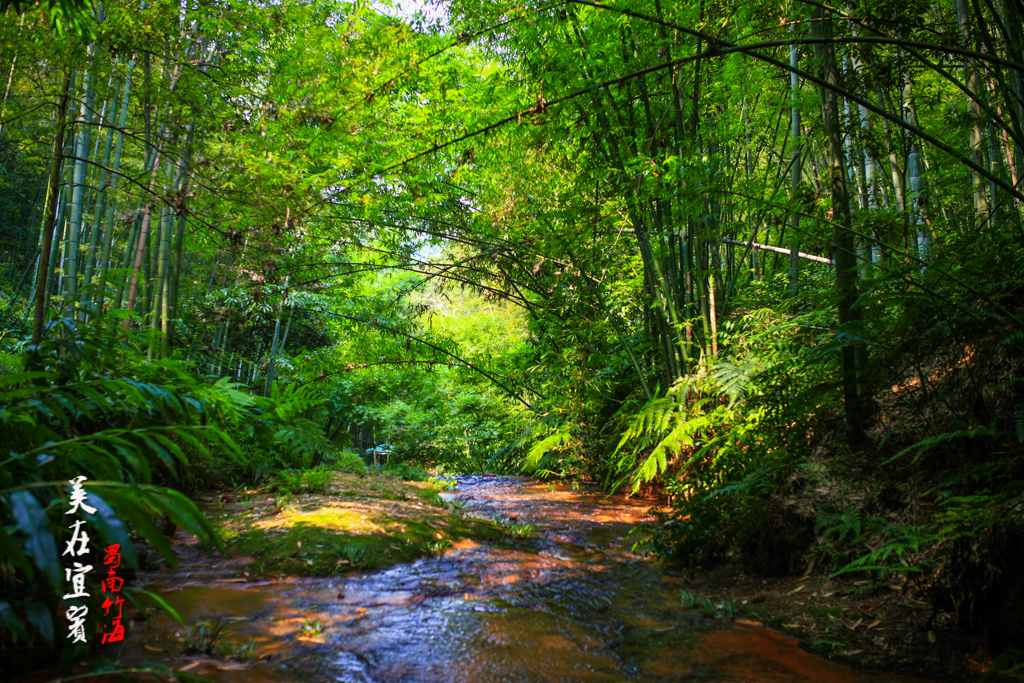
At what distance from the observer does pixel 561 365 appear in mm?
5793

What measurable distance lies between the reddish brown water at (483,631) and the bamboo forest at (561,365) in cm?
2

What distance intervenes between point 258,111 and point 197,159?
2.17 feet

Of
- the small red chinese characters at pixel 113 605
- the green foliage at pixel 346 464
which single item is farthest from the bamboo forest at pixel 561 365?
the green foliage at pixel 346 464

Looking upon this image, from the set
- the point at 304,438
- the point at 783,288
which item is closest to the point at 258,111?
the point at 304,438

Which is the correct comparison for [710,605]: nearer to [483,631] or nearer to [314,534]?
[483,631]

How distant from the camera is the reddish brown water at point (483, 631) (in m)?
1.51

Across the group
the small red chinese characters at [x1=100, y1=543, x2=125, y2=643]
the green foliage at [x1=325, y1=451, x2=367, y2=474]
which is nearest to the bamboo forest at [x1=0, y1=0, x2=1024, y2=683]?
the small red chinese characters at [x1=100, y1=543, x2=125, y2=643]

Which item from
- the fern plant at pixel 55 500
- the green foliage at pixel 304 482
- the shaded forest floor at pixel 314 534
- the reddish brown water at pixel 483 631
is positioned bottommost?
the reddish brown water at pixel 483 631

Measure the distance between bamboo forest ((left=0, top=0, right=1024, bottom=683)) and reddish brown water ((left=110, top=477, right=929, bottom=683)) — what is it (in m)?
0.02

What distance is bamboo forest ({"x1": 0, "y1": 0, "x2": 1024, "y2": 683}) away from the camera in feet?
5.13

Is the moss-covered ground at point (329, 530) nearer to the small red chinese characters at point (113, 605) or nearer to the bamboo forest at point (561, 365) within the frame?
the bamboo forest at point (561, 365)

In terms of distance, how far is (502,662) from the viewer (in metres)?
1.59

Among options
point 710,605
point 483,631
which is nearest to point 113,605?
point 483,631

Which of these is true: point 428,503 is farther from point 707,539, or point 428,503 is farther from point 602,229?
point 602,229
